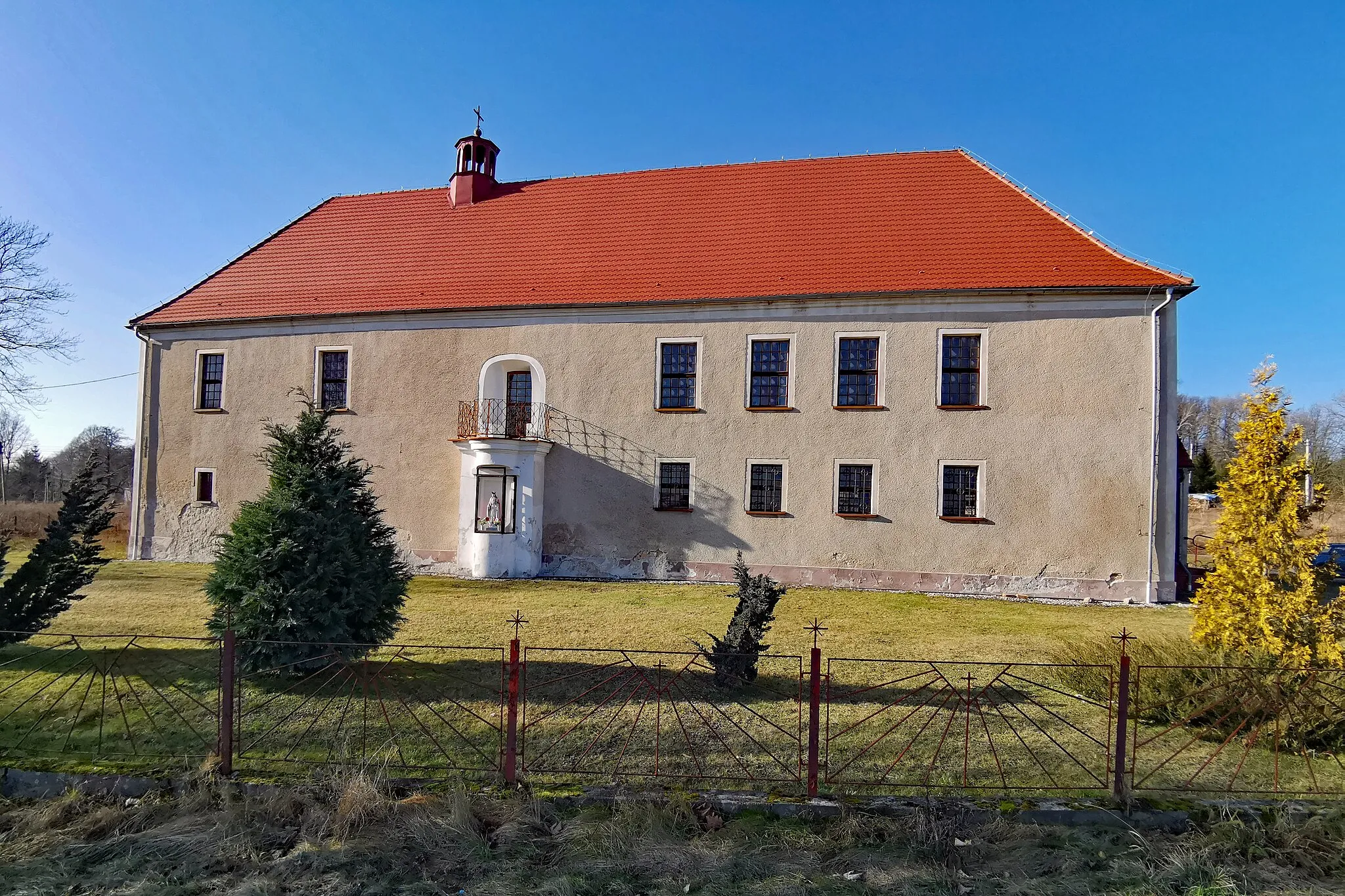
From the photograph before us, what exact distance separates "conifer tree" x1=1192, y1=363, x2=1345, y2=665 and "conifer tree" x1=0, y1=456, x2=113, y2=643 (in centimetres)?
1227

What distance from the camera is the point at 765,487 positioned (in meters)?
15.5

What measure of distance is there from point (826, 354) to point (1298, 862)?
12.2m

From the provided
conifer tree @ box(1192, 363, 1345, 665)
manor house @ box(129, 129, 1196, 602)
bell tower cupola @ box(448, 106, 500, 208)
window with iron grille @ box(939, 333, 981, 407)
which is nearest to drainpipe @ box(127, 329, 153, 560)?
manor house @ box(129, 129, 1196, 602)

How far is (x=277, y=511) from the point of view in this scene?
6793mm

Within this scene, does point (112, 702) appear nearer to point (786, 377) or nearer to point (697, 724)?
point (697, 724)

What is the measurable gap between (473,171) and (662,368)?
9707mm

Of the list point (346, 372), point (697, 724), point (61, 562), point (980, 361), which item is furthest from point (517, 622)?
Result: point (346, 372)

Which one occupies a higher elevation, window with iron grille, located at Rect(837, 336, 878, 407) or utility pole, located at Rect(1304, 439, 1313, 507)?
window with iron grille, located at Rect(837, 336, 878, 407)

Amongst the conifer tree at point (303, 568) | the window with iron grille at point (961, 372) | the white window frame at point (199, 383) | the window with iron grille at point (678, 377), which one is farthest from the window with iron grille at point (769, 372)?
the white window frame at point (199, 383)

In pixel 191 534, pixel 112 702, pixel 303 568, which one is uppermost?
pixel 303 568

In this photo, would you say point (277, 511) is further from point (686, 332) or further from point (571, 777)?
point (686, 332)

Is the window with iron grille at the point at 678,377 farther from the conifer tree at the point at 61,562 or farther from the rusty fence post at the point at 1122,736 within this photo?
the rusty fence post at the point at 1122,736

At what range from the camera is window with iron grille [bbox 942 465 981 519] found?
1472cm

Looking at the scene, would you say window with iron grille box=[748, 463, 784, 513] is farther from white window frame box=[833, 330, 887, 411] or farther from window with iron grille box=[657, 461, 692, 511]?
white window frame box=[833, 330, 887, 411]
